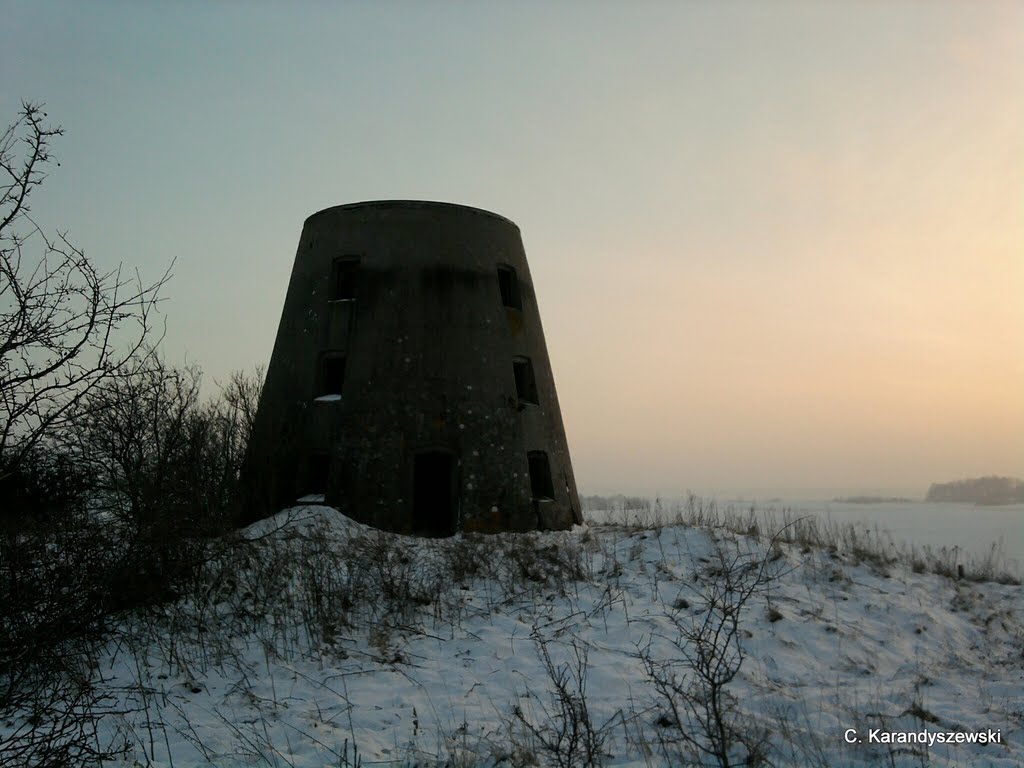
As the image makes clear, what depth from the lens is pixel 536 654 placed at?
314 inches

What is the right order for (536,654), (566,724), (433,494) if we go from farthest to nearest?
(433,494), (536,654), (566,724)

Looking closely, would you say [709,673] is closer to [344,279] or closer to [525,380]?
[525,380]

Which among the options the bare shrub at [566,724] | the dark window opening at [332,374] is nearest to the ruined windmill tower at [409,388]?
the dark window opening at [332,374]

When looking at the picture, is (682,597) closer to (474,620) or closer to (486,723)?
(474,620)

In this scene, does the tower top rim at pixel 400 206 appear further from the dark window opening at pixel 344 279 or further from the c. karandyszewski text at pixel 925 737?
the c. karandyszewski text at pixel 925 737

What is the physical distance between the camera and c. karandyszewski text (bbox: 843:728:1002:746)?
5898 millimetres

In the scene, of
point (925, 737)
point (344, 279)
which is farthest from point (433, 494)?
point (925, 737)

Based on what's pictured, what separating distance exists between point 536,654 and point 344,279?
9.43m

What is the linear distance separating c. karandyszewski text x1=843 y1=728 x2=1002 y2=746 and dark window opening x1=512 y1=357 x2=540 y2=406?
10018mm

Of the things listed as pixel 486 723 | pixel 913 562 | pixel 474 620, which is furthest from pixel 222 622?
pixel 913 562

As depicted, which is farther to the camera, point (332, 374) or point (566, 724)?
point (332, 374)

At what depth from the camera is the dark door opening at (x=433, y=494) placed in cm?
1442

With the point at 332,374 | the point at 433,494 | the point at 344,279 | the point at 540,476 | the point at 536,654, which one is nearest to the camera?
the point at 536,654

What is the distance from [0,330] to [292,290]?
11.3 m
